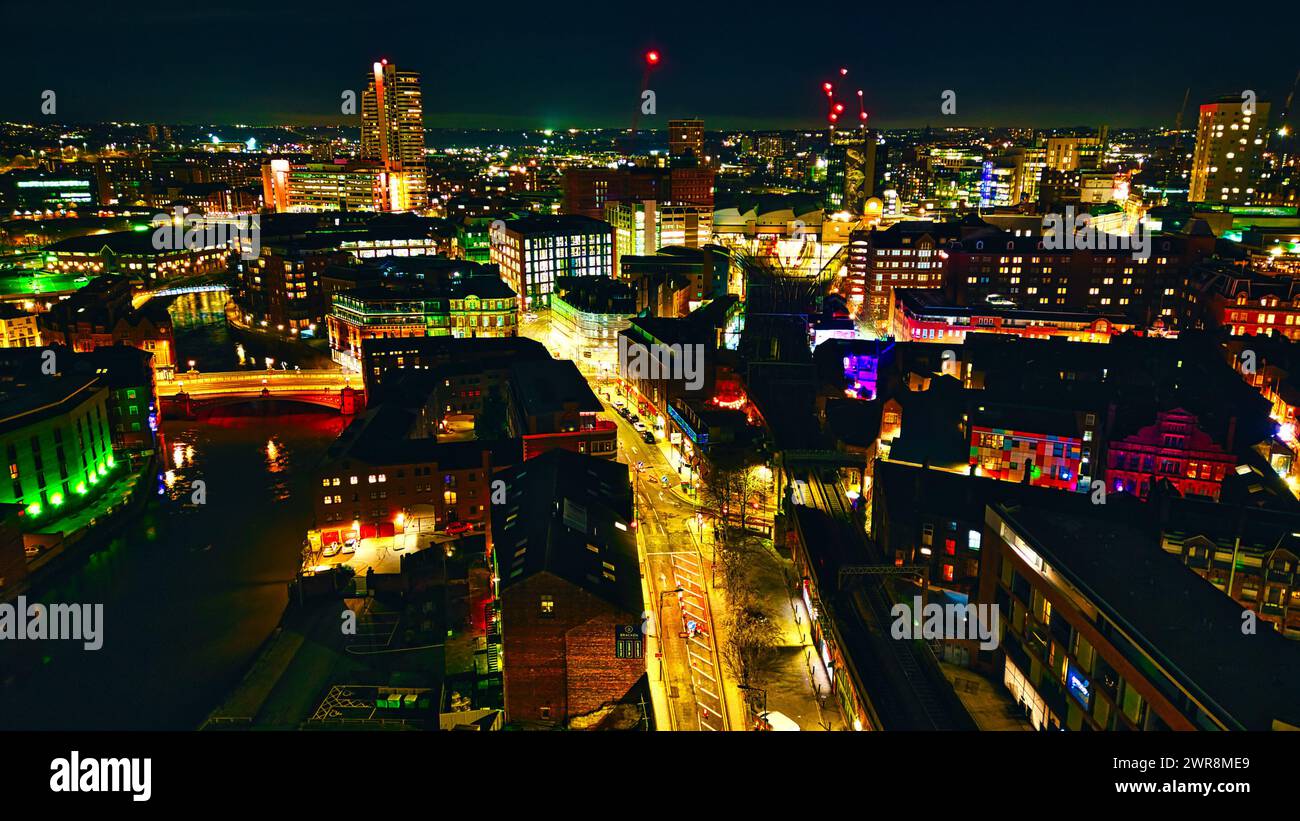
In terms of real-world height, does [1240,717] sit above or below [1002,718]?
above

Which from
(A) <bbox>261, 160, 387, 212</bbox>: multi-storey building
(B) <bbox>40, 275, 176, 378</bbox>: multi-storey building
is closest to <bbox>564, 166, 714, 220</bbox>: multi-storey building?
(A) <bbox>261, 160, 387, 212</bbox>: multi-storey building

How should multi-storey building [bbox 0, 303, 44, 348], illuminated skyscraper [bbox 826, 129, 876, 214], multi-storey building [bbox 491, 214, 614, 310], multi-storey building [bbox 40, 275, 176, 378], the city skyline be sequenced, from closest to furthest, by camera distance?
the city skyline, multi-storey building [bbox 40, 275, 176, 378], multi-storey building [bbox 0, 303, 44, 348], multi-storey building [bbox 491, 214, 614, 310], illuminated skyscraper [bbox 826, 129, 876, 214]

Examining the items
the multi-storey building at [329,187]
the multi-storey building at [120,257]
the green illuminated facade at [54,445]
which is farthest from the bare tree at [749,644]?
the multi-storey building at [329,187]

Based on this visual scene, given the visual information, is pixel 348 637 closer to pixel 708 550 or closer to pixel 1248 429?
pixel 708 550

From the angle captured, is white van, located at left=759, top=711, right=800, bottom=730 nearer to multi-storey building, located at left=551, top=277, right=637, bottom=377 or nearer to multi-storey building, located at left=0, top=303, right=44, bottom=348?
multi-storey building, located at left=551, top=277, right=637, bottom=377

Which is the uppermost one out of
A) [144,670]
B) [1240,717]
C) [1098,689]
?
[1240,717]

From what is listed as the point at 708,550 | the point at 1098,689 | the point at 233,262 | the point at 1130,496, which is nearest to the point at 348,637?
the point at 708,550
